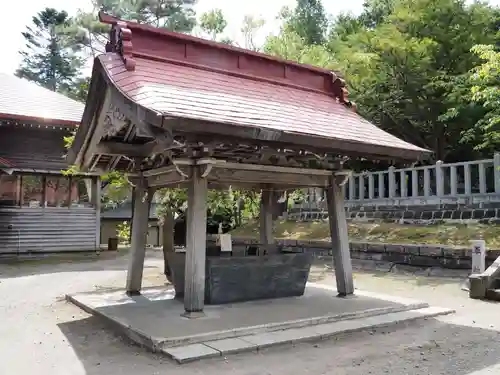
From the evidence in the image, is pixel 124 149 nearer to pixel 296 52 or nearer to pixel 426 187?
pixel 426 187

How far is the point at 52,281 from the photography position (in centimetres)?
1080

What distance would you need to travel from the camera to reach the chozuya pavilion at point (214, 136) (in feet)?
17.8

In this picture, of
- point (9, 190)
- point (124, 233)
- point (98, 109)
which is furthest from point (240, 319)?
point (124, 233)

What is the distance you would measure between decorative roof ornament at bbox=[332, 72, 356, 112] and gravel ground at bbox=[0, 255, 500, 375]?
13.0 feet

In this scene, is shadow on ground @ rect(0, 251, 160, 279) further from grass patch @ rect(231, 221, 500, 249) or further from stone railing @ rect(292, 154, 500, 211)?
stone railing @ rect(292, 154, 500, 211)

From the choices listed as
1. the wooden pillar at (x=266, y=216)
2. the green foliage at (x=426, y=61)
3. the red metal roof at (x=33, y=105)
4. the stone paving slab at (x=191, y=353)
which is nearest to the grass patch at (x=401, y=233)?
the wooden pillar at (x=266, y=216)

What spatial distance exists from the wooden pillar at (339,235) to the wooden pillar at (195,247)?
2.45 m

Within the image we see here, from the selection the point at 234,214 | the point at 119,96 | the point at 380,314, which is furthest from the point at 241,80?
the point at 234,214

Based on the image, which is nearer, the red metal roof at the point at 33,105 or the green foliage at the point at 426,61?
the green foliage at the point at 426,61

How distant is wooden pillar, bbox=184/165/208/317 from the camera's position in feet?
19.2

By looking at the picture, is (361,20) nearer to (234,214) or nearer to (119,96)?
(234,214)

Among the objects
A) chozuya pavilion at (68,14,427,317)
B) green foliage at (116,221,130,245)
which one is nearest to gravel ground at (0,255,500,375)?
chozuya pavilion at (68,14,427,317)

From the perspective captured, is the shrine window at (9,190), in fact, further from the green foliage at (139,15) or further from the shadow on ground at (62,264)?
the green foliage at (139,15)

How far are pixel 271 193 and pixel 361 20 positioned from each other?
1800cm
